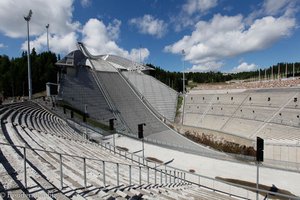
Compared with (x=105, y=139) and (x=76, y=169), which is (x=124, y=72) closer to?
(x=105, y=139)

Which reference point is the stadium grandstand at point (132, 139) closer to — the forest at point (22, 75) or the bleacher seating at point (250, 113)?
the bleacher seating at point (250, 113)

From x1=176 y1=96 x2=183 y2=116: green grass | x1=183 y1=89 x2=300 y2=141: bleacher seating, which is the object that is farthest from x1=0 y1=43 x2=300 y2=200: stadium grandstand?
x1=176 y1=96 x2=183 y2=116: green grass

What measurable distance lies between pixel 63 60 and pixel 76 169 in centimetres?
4692

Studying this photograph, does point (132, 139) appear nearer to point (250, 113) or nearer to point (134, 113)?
point (134, 113)

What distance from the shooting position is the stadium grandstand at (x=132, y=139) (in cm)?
673

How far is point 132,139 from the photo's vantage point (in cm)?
2873

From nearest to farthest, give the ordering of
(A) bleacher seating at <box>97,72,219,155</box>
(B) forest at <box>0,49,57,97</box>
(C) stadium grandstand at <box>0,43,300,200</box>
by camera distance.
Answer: (C) stadium grandstand at <box>0,43,300,200</box>
(A) bleacher seating at <box>97,72,219,155</box>
(B) forest at <box>0,49,57,97</box>

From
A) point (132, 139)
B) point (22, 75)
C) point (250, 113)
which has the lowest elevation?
point (132, 139)

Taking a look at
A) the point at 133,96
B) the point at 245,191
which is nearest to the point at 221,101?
the point at 133,96

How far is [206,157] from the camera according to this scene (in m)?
22.1

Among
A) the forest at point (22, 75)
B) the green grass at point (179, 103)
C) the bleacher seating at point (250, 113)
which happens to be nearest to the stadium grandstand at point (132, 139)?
the bleacher seating at point (250, 113)

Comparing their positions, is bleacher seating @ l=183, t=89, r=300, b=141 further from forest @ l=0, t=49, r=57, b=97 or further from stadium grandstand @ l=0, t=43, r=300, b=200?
forest @ l=0, t=49, r=57, b=97

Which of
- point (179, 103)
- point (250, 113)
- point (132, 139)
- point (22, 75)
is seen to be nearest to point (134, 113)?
point (179, 103)

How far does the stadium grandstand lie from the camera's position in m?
6.73
